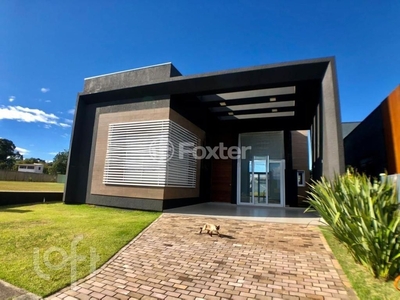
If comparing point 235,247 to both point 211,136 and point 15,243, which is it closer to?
point 15,243

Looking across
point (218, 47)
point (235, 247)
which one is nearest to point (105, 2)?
point (218, 47)

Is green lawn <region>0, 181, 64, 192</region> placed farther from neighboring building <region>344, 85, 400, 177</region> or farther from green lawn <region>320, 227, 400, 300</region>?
neighboring building <region>344, 85, 400, 177</region>

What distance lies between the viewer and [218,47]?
28.5 feet

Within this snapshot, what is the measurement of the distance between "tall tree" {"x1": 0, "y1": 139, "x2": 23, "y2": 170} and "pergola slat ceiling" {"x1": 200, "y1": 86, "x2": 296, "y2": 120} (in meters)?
60.7

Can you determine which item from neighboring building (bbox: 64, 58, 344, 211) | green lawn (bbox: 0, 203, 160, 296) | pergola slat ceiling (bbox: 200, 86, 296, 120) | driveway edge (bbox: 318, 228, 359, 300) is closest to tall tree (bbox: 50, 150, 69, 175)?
neighboring building (bbox: 64, 58, 344, 211)

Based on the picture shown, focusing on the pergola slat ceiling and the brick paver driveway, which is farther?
the pergola slat ceiling

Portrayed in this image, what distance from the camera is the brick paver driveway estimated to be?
109 inches

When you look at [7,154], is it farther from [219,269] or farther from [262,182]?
[219,269]

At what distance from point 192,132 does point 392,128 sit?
7645mm

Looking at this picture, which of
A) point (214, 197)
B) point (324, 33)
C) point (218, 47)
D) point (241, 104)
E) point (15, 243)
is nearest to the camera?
point (15, 243)

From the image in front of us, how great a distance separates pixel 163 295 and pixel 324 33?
29.6 ft

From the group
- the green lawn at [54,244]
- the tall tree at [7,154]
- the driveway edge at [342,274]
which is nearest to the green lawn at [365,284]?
the driveway edge at [342,274]

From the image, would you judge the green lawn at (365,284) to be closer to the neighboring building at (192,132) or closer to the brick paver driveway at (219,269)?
the brick paver driveway at (219,269)

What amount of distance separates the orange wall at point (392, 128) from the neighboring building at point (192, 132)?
5.01ft
